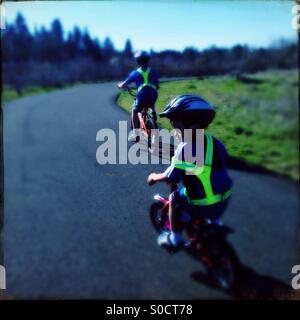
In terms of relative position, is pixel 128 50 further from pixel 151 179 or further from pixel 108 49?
pixel 151 179

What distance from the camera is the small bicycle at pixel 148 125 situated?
2248mm

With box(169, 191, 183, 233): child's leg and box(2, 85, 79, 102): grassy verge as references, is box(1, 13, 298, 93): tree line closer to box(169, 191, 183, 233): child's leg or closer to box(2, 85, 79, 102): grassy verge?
box(2, 85, 79, 102): grassy verge

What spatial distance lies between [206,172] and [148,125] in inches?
19.3

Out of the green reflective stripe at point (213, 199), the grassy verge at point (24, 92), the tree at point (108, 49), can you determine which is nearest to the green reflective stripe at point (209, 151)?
the green reflective stripe at point (213, 199)

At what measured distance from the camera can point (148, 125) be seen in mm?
2244

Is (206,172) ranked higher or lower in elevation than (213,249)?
higher

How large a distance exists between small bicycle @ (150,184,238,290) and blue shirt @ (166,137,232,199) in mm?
145

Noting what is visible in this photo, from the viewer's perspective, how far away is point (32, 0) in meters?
2.21

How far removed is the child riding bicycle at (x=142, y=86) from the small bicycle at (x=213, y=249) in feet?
1.62

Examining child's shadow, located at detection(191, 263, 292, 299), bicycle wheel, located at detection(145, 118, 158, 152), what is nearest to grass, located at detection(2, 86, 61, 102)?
bicycle wheel, located at detection(145, 118, 158, 152)

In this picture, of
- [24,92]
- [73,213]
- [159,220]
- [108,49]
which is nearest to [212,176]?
[159,220]
